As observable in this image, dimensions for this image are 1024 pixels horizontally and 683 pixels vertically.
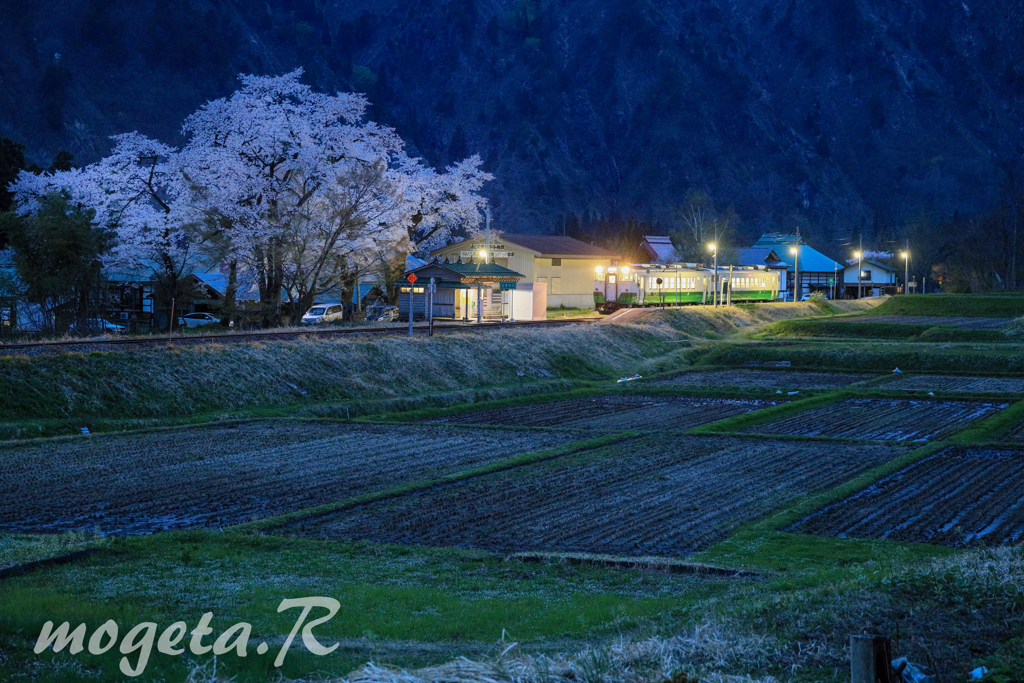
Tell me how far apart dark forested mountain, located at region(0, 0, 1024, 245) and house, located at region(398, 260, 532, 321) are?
2575 inches

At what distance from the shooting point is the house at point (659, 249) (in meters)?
92.6

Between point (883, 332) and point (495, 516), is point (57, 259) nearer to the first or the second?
point (495, 516)

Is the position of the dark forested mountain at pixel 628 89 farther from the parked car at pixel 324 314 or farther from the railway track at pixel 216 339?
the railway track at pixel 216 339

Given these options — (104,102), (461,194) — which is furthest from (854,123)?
(461,194)

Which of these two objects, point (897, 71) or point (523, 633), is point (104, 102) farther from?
point (897, 71)

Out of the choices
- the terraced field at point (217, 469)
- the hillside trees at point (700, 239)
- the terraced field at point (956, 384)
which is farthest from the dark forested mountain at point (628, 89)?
the terraced field at point (217, 469)

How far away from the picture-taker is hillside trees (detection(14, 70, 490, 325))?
36938mm

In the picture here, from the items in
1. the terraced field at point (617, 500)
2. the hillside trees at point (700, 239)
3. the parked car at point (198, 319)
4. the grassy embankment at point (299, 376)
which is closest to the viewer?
the terraced field at point (617, 500)

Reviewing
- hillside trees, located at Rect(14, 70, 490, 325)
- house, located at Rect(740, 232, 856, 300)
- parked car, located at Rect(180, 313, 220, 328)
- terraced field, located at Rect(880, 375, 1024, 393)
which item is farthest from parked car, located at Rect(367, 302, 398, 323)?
house, located at Rect(740, 232, 856, 300)

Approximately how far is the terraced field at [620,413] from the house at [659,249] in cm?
6331

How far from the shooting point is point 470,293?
44625mm

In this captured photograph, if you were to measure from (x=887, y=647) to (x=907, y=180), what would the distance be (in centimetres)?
16547

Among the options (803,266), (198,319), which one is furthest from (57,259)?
(803,266)

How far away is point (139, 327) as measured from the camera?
3872cm
